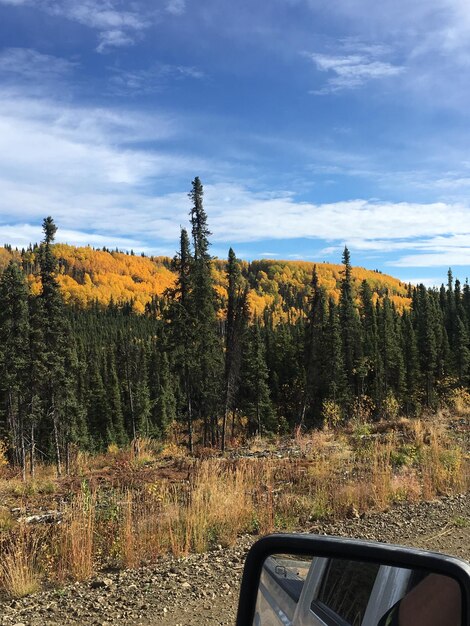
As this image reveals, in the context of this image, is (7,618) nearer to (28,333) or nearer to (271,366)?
(28,333)

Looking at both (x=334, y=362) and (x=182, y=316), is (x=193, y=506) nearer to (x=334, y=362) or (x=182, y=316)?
(x=182, y=316)

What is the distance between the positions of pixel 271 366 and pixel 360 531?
7652 centimetres

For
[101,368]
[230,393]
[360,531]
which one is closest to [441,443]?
[360,531]

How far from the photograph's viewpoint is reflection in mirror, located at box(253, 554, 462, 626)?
1219mm

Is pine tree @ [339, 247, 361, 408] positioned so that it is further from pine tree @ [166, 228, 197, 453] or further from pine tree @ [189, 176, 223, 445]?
pine tree @ [166, 228, 197, 453]

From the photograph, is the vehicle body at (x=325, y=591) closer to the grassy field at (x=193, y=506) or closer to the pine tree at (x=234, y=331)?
the grassy field at (x=193, y=506)

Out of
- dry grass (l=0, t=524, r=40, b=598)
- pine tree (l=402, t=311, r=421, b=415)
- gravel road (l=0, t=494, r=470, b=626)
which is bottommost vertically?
pine tree (l=402, t=311, r=421, b=415)

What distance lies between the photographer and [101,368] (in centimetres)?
9306

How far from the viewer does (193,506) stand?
6.87 metres

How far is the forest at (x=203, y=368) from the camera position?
1318 inches

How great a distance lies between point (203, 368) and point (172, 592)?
30727 mm

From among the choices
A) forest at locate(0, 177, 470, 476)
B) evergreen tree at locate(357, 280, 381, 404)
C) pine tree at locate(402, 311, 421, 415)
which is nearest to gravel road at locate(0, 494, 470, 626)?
forest at locate(0, 177, 470, 476)

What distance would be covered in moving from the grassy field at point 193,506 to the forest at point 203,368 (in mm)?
7224

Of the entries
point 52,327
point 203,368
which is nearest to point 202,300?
point 203,368
